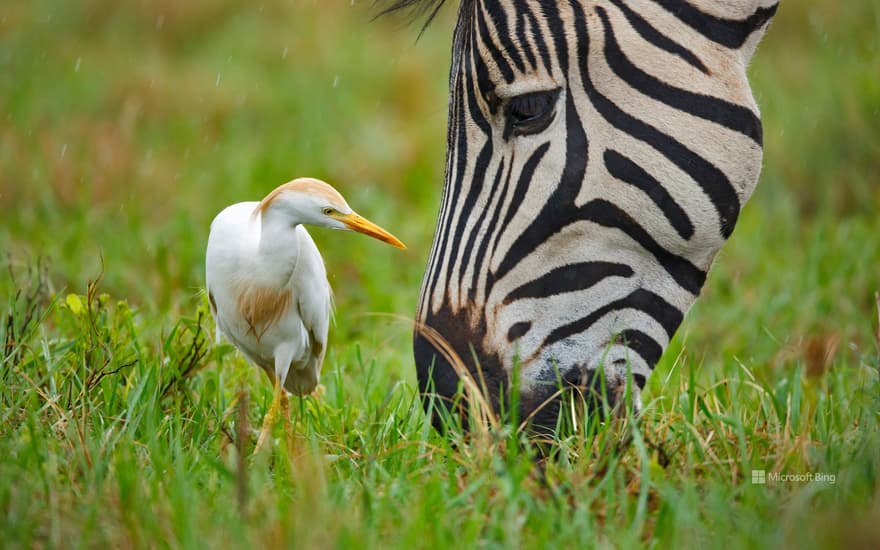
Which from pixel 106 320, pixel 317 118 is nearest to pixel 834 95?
pixel 317 118

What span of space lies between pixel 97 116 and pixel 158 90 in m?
0.69

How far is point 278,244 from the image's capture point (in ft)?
10.8

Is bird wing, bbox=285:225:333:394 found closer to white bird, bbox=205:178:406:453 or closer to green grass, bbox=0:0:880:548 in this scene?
white bird, bbox=205:178:406:453

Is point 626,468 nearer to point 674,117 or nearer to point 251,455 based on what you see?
point 674,117

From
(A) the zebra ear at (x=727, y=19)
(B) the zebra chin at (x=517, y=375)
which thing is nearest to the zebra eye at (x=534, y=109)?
(A) the zebra ear at (x=727, y=19)

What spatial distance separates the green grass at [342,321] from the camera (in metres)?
2.60

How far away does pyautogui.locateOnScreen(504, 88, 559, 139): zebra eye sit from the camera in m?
2.88

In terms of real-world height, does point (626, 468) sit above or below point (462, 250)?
below

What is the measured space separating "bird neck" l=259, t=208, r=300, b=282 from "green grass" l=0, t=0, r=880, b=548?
0.45m

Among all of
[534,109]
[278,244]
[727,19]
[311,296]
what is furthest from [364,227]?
[727,19]

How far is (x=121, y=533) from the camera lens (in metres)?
2.50

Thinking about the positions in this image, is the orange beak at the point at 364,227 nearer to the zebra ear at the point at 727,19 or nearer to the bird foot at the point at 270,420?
the bird foot at the point at 270,420

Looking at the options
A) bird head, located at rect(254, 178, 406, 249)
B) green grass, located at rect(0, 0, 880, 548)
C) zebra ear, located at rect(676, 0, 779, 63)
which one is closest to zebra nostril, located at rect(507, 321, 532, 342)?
green grass, located at rect(0, 0, 880, 548)

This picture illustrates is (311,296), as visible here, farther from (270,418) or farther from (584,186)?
(584,186)
